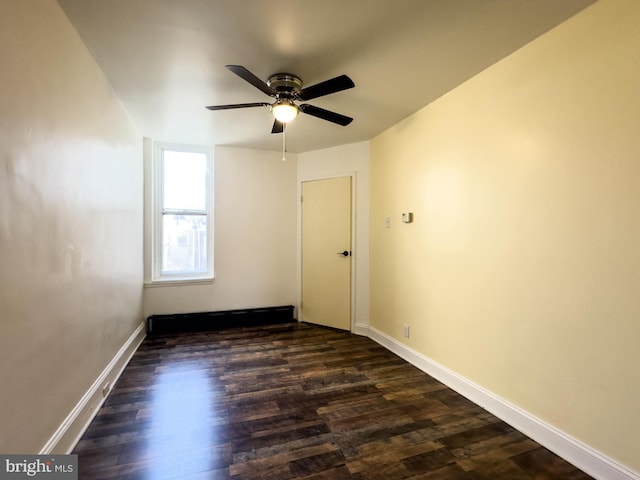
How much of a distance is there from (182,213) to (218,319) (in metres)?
1.53

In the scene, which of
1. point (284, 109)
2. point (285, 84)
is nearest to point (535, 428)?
point (284, 109)

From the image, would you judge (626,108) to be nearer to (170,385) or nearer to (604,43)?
(604,43)

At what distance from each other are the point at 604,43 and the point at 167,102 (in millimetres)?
3145

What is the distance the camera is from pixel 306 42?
6.21ft

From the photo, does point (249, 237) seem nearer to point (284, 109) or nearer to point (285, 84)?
point (284, 109)

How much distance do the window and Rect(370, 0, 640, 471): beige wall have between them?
2.93 metres

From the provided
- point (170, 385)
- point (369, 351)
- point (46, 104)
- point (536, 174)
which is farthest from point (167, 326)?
point (536, 174)

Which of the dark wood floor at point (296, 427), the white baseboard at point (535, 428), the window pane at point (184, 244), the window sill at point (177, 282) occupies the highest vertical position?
the window pane at point (184, 244)

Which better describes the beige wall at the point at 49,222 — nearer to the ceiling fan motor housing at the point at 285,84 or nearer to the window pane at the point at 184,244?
the ceiling fan motor housing at the point at 285,84

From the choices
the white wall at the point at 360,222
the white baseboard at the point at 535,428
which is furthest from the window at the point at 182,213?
the white baseboard at the point at 535,428

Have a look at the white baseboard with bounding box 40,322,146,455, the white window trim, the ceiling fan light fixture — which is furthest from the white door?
the white baseboard with bounding box 40,322,146,455

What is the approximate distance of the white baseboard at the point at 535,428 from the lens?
1.53m

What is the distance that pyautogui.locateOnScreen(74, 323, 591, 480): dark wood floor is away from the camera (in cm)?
162

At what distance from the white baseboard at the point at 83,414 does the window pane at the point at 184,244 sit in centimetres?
142
